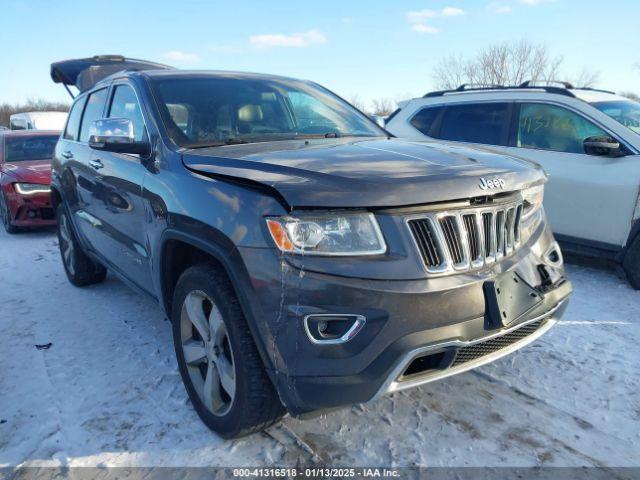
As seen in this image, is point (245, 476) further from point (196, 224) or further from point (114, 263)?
point (114, 263)

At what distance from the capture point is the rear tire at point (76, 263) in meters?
4.83

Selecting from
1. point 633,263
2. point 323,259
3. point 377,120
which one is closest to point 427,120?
point 377,120

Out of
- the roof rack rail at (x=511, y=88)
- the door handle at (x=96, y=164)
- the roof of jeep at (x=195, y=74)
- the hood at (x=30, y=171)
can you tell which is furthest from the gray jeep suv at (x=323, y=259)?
the hood at (x=30, y=171)

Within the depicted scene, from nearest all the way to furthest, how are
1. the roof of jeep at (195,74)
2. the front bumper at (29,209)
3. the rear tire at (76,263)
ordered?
the roof of jeep at (195,74) → the rear tire at (76,263) → the front bumper at (29,209)

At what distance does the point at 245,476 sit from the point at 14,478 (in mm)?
1027

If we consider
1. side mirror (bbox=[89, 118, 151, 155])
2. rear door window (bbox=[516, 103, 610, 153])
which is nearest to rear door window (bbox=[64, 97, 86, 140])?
Result: side mirror (bbox=[89, 118, 151, 155])

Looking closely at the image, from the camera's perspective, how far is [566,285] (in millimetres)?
2637

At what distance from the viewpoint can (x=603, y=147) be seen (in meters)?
4.58

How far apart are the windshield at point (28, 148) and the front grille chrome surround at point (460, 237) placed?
326 inches

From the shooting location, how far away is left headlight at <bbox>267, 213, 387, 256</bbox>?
1.99 meters

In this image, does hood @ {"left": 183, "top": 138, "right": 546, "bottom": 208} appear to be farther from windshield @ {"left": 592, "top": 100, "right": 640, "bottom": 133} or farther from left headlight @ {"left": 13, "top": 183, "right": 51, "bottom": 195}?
left headlight @ {"left": 13, "top": 183, "right": 51, "bottom": 195}

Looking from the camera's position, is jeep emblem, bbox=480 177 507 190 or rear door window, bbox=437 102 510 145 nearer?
jeep emblem, bbox=480 177 507 190

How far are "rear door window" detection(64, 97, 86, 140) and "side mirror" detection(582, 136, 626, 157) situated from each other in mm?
4597

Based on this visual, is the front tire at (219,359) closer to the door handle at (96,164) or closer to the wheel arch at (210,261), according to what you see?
the wheel arch at (210,261)
